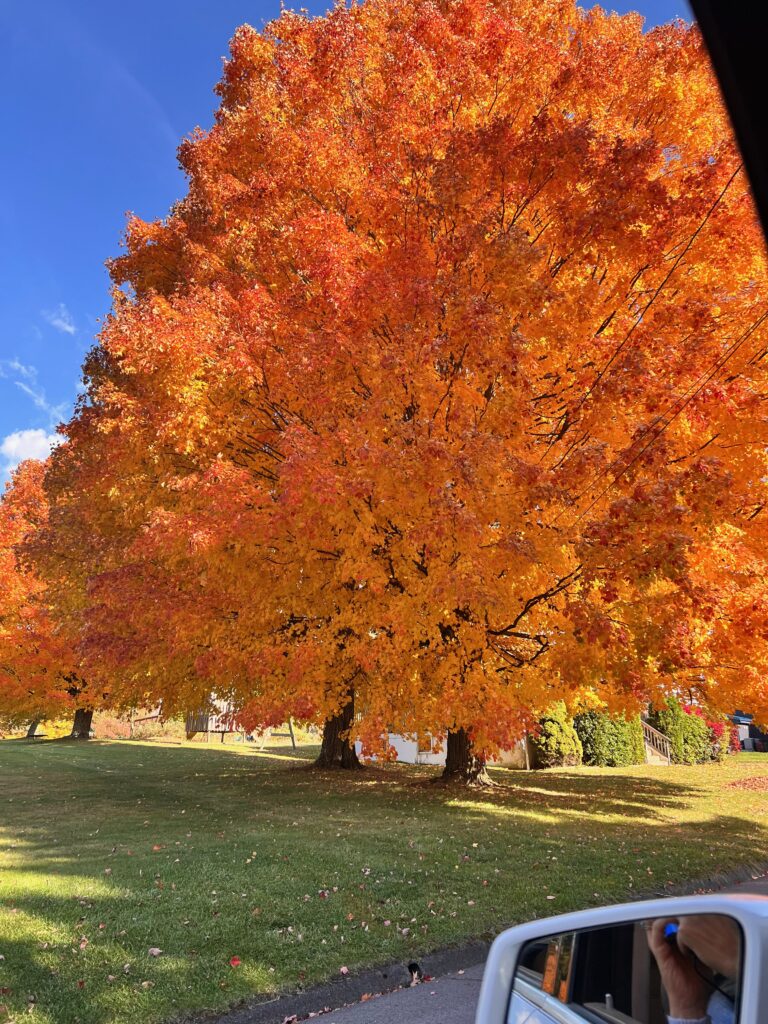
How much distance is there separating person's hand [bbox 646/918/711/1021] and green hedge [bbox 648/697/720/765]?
80.8ft

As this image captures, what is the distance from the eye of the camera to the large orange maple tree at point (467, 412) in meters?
8.84

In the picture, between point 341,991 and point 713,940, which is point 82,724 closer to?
point 341,991

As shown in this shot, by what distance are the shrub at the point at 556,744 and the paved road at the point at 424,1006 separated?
16.8 metres

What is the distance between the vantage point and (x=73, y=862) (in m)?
7.82

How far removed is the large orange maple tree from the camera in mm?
8844

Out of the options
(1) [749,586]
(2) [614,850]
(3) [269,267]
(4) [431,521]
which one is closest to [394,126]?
(3) [269,267]

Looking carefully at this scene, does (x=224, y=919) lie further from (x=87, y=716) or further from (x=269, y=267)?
(x=87, y=716)

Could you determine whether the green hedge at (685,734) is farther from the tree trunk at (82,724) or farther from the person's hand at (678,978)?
the tree trunk at (82,724)

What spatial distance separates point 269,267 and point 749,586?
30.9 feet

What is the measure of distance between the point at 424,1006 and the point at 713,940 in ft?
11.9

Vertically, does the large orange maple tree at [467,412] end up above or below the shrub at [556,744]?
above

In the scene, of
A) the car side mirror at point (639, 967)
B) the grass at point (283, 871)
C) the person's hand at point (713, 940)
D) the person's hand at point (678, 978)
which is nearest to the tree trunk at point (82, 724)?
the grass at point (283, 871)

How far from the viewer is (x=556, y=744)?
838 inches

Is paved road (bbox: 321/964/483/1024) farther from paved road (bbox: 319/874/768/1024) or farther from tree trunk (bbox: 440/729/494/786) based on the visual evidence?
tree trunk (bbox: 440/729/494/786)
